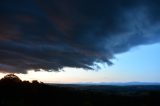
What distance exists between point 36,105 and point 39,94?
8613 millimetres

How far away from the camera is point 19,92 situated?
51.2m

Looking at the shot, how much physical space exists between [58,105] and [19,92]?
7690 millimetres

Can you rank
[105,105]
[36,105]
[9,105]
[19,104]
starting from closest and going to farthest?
[9,105]
[19,104]
[36,105]
[105,105]

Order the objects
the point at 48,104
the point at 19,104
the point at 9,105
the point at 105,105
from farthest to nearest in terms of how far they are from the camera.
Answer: the point at 105,105
the point at 48,104
the point at 19,104
the point at 9,105

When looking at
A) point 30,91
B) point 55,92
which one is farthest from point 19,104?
point 55,92

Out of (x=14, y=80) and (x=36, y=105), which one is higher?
(x=14, y=80)

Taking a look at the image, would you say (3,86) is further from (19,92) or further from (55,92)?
(55,92)

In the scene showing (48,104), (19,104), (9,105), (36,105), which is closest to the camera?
(9,105)

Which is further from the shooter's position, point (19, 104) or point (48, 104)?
point (48, 104)

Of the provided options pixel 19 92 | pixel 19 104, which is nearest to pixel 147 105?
pixel 19 92

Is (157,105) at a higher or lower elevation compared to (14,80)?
lower

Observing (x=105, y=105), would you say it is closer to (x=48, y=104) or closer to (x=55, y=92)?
(x=55, y=92)

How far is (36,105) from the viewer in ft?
151

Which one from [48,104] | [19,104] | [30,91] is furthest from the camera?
[30,91]
